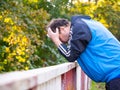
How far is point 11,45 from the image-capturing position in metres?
7.88

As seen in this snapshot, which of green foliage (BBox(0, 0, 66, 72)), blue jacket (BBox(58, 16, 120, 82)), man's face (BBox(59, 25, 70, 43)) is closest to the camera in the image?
blue jacket (BBox(58, 16, 120, 82))

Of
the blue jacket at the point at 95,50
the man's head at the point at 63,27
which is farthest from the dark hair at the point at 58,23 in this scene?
the blue jacket at the point at 95,50

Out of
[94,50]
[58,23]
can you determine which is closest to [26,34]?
[58,23]

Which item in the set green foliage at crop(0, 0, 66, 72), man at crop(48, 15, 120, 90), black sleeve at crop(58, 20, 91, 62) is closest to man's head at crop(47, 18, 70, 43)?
man at crop(48, 15, 120, 90)

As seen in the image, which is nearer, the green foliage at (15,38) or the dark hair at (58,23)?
the dark hair at (58,23)

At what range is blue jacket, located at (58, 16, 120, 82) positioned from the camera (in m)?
4.45

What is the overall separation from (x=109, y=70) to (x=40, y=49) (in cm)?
585

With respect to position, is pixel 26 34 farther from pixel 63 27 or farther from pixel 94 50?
pixel 94 50

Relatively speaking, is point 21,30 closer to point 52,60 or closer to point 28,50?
point 28,50

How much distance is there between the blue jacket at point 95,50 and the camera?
4.45 meters

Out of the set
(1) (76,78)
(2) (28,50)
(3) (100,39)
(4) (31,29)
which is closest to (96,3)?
(4) (31,29)

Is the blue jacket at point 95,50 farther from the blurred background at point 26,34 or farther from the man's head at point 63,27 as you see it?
the blurred background at point 26,34

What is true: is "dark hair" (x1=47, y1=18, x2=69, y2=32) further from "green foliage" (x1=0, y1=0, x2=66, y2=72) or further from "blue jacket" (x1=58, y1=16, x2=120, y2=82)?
"green foliage" (x1=0, y1=0, x2=66, y2=72)

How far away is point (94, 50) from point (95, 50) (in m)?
0.01
